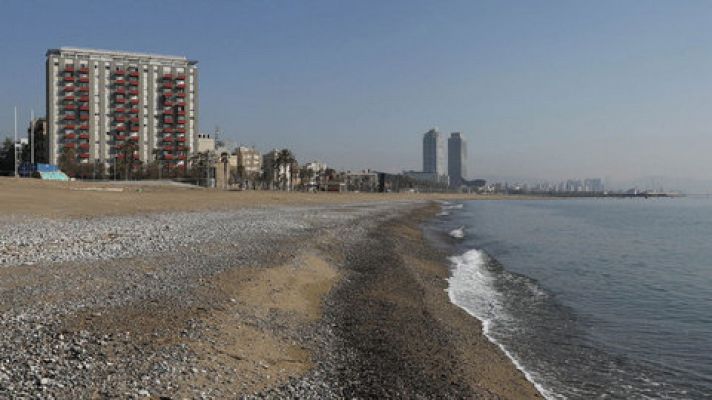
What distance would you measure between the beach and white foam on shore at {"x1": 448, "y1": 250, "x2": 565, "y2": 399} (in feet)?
1.08

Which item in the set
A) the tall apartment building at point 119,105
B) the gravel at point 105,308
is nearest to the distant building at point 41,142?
the tall apartment building at point 119,105

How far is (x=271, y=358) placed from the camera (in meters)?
9.36

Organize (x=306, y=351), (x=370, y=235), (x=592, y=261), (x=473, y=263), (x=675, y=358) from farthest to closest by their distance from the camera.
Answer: (x=370, y=235) < (x=592, y=261) < (x=473, y=263) < (x=675, y=358) < (x=306, y=351)

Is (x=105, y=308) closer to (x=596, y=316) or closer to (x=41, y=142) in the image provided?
(x=596, y=316)

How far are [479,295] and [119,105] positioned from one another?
16410 centimetres

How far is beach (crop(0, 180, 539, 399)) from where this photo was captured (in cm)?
779

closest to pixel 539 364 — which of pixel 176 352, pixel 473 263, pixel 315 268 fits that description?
pixel 176 352

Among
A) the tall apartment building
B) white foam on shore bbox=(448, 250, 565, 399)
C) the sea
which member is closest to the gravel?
white foam on shore bbox=(448, 250, 565, 399)

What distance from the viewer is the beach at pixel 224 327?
307 inches

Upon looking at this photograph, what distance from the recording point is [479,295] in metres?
19.0

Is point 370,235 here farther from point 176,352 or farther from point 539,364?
point 176,352

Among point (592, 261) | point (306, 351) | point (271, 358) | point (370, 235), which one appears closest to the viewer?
point (271, 358)

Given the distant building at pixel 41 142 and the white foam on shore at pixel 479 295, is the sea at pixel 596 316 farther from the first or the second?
the distant building at pixel 41 142

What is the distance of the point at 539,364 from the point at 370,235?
23059 mm
